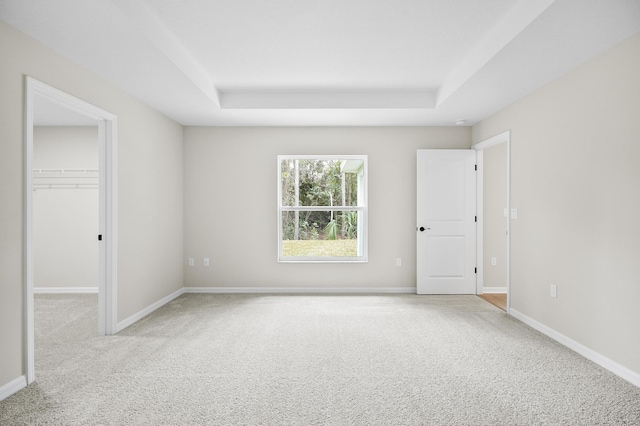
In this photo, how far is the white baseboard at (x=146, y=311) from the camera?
12.0 ft

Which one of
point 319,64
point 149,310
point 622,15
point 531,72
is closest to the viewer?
point 622,15

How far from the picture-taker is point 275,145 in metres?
5.28

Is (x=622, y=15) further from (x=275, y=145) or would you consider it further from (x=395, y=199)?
(x=275, y=145)

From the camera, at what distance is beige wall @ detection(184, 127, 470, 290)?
17.3 ft

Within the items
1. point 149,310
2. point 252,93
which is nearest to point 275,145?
point 252,93

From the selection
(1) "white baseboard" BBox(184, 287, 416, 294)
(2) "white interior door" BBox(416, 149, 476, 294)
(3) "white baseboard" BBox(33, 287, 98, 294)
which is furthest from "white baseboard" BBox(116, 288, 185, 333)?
(2) "white interior door" BBox(416, 149, 476, 294)

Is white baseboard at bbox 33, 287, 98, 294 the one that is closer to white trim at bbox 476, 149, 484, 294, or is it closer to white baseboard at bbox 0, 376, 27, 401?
white baseboard at bbox 0, 376, 27, 401

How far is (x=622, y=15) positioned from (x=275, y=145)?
3.93 metres

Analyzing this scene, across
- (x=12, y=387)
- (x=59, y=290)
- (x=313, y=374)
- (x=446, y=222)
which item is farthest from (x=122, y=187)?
(x=446, y=222)

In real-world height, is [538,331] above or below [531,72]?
below

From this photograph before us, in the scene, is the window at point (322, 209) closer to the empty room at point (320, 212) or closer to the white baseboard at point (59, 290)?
the empty room at point (320, 212)

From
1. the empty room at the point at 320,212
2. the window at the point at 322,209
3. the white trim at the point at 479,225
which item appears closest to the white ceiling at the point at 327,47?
the empty room at the point at 320,212

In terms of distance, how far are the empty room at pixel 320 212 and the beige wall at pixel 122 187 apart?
21 mm

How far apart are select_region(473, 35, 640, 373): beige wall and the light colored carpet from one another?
0.33 m
